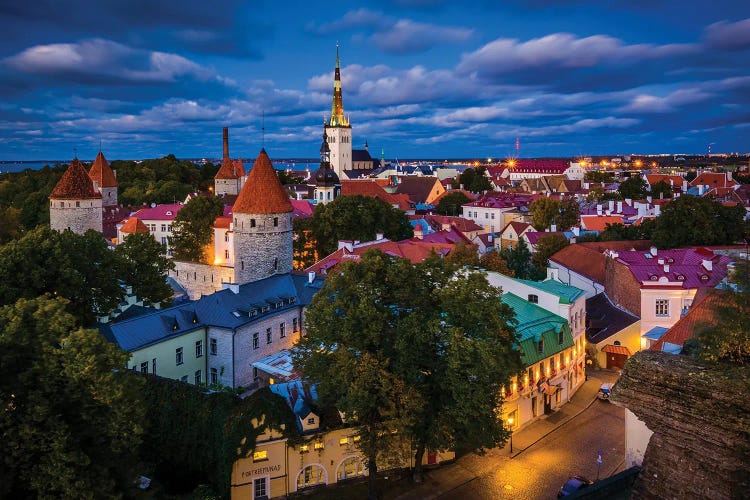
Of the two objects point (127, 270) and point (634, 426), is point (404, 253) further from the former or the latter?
point (634, 426)

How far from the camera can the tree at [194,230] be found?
46844 mm

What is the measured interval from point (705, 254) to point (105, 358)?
30.1m

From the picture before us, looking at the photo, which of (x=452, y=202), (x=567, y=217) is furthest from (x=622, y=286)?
(x=452, y=202)

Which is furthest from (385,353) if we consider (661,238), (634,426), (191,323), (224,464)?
(661,238)

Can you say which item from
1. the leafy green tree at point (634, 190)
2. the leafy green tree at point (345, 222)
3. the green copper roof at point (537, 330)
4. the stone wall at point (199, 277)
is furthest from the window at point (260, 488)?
the leafy green tree at point (634, 190)

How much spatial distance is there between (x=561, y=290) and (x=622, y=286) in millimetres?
5050

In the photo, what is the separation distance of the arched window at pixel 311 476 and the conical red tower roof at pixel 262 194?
17.1 meters

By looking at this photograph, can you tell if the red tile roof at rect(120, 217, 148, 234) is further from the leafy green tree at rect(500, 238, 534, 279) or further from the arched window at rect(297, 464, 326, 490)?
the arched window at rect(297, 464, 326, 490)

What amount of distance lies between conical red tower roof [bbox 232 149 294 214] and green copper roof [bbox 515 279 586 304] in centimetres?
1364

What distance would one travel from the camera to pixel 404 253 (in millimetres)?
38062

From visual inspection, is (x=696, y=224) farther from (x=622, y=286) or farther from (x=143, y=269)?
(x=143, y=269)

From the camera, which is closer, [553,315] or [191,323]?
[191,323]

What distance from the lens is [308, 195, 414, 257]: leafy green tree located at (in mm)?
45000

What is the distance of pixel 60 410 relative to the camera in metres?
12.3
